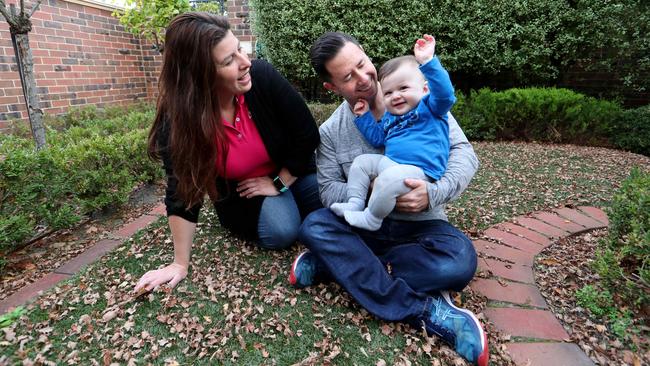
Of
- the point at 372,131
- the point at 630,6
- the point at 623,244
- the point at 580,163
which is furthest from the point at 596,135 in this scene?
the point at 372,131

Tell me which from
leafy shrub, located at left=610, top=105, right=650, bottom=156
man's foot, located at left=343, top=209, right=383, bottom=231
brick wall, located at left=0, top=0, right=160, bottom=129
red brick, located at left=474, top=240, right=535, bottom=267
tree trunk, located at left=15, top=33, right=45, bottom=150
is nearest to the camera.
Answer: man's foot, located at left=343, top=209, right=383, bottom=231

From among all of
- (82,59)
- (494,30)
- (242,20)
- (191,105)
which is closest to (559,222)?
(191,105)

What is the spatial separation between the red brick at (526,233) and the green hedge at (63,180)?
280cm

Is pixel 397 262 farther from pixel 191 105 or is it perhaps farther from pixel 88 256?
pixel 88 256

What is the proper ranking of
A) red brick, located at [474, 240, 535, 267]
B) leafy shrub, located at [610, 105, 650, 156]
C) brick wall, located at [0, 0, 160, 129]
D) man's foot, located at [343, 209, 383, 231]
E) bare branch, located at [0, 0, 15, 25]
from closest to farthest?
man's foot, located at [343, 209, 383, 231], red brick, located at [474, 240, 535, 267], bare branch, located at [0, 0, 15, 25], leafy shrub, located at [610, 105, 650, 156], brick wall, located at [0, 0, 160, 129]

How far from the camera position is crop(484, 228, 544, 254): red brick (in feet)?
7.62

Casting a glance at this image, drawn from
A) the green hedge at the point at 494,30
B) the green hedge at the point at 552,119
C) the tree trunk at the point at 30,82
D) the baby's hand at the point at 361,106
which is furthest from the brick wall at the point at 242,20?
the baby's hand at the point at 361,106

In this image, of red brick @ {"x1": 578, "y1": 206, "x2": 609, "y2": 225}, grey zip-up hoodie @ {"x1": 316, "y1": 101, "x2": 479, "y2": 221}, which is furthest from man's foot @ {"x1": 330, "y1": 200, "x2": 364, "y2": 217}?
red brick @ {"x1": 578, "y1": 206, "x2": 609, "y2": 225}

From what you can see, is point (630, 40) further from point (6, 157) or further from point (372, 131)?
point (6, 157)

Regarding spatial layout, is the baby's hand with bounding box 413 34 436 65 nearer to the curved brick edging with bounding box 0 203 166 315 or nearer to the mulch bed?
the mulch bed

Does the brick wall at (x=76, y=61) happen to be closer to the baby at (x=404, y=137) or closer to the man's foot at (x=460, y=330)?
the baby at (x=404, y=137)

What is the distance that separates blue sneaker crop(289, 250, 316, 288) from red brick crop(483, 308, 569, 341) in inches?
34.2

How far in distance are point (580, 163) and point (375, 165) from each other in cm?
335

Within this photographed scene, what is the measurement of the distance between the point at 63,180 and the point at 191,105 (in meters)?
1.33
